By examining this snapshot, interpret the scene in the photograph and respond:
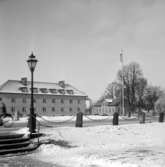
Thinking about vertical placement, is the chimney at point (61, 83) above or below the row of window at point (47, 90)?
above

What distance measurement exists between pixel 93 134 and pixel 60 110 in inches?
2745

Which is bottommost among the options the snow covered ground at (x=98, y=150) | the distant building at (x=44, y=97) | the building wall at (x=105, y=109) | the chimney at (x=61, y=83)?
the building wall at (x=105, y=109)

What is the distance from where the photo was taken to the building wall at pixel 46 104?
80500 mm

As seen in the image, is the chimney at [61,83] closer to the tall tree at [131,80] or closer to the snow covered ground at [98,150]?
the tall tree at [131,80]

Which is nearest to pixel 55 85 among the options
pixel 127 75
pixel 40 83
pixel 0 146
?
pixel 40 83

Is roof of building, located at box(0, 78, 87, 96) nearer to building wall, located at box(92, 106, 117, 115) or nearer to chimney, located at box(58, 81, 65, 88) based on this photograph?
chimney, located at box(58, 81, 65, 88)

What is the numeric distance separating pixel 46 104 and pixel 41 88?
4887 mm

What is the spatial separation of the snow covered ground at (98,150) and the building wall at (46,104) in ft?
204

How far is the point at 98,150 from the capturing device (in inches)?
529

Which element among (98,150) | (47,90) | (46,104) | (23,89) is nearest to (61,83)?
(47,90)

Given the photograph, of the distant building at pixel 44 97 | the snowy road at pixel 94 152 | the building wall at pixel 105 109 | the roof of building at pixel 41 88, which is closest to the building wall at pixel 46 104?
the distant building at pixel 44 97

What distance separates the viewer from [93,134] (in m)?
19.2

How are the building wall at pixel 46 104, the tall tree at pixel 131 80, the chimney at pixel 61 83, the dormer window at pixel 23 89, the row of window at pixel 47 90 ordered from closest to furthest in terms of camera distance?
the tall tree at pixel 131 80 < the building wall at pixel 46 104 < the dormer window at pixel 23 89 < the row of window at pixel 47 90 < the chimney at pixel 61 83

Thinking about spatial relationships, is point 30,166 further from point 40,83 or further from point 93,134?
point 40,83
